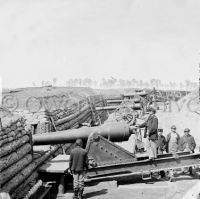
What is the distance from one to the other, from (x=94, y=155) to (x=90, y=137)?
20.0 inches

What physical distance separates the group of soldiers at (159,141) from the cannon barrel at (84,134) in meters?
0.62

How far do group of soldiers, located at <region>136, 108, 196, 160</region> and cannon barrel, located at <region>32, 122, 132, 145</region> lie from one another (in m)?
0.62

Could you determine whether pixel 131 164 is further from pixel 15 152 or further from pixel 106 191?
pixel 15 152

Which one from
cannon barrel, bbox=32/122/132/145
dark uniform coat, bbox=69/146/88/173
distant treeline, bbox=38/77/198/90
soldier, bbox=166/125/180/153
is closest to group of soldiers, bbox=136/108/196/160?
soldier, bbox=166/125/180/153

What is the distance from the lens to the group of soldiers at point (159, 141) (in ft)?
33.9

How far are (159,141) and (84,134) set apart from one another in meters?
2.58

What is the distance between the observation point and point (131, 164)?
32.9ft

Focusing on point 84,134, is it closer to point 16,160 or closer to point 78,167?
point 78,167

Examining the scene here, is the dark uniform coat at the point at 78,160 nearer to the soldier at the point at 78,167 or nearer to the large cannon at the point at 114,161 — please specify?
the soldier at the point at 78,167

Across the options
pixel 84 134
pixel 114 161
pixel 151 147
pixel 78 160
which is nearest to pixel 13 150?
pixel 78 160

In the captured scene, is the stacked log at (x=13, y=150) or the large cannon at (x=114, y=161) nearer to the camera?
the stacked log at (x=13, y=150)

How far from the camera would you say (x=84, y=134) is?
10438mm

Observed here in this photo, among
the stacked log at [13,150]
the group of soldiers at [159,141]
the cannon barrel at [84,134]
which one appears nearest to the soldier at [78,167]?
the stacked log at [13,150]

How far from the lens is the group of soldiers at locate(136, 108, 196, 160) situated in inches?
407
